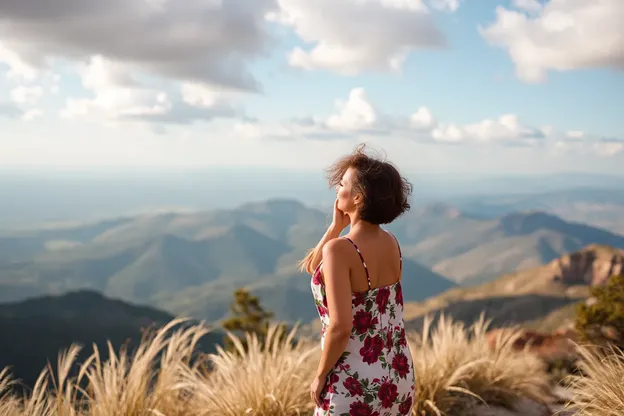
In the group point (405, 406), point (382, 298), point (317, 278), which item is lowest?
point (405, 406)

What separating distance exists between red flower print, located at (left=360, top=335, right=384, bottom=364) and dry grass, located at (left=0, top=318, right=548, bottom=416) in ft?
5.31

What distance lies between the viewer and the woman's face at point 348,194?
8.53 ft

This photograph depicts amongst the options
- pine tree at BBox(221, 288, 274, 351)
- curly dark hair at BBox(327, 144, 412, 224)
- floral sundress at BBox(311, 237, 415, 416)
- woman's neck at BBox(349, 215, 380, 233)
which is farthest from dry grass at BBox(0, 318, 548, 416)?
pine tree at BBox(221, 288, 274, 351)

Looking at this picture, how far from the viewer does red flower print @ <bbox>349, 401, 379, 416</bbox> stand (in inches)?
103

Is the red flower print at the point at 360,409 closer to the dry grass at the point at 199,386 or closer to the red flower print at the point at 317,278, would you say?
the red flower print at the point at 317,278

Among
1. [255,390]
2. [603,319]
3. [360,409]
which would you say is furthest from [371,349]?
[603,319]

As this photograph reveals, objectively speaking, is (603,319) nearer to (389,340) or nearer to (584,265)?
(389,340)

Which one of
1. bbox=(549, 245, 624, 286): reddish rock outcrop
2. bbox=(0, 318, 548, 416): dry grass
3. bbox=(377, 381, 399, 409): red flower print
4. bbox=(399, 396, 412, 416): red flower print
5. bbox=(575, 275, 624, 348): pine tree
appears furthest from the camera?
bbox=(549, 245, 624, 286): reddish rock outcrop

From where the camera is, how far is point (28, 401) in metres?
3.95

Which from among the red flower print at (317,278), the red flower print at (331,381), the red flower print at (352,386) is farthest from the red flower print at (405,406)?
the red flower print at (317,278)

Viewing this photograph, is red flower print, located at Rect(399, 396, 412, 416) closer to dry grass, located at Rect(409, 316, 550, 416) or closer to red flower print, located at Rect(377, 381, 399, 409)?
red flower print, located at Rect(377, 381, 399, 409)

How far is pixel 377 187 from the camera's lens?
2.53m

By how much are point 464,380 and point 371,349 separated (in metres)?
3.11

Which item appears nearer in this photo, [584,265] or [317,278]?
[317,278]
